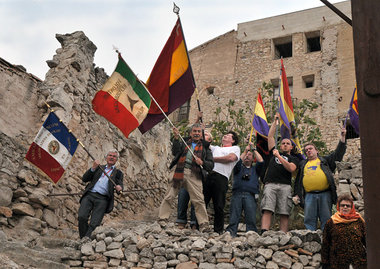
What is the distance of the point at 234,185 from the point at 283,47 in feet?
56.9

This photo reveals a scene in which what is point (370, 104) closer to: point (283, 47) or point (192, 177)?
point (192, 177)

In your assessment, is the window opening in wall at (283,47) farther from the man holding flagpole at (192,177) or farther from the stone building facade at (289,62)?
the man holding flagpole at (192,177)

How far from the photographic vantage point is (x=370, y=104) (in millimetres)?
1723

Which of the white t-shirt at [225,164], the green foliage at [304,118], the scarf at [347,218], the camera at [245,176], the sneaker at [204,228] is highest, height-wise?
the green foliage at [304,118]

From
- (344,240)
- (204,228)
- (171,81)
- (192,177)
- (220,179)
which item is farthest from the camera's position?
(171,81)

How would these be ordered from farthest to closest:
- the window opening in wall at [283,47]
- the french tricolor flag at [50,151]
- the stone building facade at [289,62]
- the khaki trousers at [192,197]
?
the window opening in wall at [283,47], the stone building facade at [289,62], the french tricolor flag at [50,151], the khaki trousers at [192,197]

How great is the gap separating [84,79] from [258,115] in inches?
143

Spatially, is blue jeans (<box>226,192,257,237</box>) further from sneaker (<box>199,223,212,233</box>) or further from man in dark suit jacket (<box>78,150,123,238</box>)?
man in dark suit jacket (<box>78,150,123,238</box>)

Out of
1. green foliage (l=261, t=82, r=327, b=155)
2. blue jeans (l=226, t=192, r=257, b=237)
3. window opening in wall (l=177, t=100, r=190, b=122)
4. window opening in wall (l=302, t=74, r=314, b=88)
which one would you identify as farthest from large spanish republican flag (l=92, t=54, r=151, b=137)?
window opening in wall (l=302, t=74, r=314, b=88)

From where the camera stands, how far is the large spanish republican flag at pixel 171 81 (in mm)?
6848

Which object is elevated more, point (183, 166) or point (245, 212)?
point (183, 166)

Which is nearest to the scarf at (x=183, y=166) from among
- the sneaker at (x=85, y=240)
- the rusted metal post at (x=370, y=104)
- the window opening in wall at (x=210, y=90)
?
the sneaker at (x=85, y=240)

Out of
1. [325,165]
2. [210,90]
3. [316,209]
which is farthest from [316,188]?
[210,90]

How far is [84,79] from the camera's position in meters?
8.72
